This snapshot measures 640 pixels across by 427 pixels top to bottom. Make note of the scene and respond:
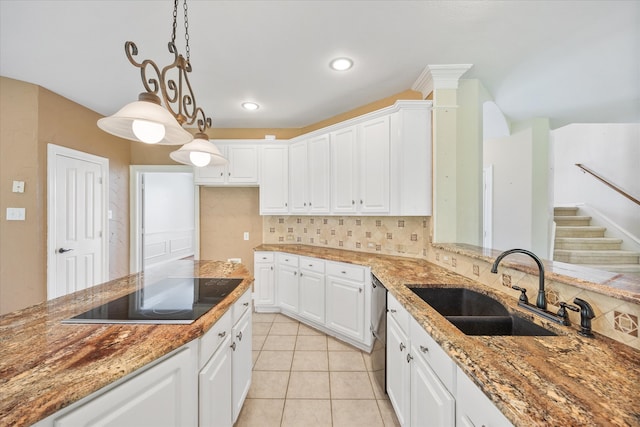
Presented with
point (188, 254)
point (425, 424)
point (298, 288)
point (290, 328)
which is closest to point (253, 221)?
point (298, 288)

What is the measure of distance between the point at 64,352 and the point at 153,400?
316mm

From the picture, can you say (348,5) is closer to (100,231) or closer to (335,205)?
(335,205)

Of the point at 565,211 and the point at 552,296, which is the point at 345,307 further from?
the point at 565,211

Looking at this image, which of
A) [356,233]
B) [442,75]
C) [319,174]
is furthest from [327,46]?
[356,233]

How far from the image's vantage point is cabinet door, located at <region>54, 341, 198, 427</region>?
67cm

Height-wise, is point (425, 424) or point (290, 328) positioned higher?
point (425, 424)

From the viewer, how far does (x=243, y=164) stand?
11.0 feet

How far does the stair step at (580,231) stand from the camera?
3.87m

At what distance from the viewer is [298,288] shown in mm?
2893

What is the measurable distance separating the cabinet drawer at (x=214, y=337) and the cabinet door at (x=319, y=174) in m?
1.82

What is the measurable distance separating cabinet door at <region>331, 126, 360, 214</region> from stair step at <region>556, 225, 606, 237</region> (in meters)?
3.69

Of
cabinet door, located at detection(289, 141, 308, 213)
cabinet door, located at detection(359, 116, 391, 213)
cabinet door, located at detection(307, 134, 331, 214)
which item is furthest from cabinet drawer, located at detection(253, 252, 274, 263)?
cabinet door, located at detection(359, 116, 391, 213)

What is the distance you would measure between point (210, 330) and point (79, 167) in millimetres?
3181

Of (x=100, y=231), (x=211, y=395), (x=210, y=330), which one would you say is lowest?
(x=211, y=395)
